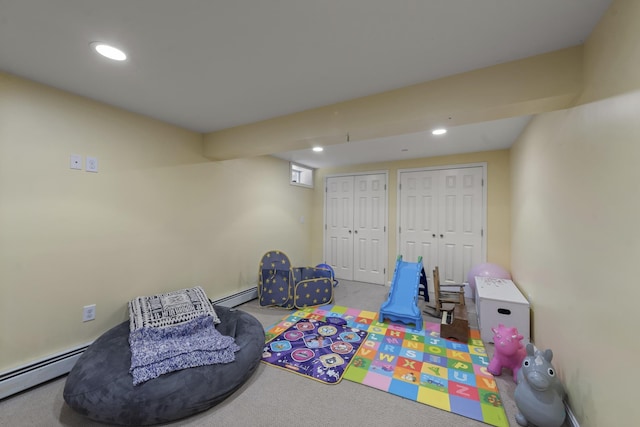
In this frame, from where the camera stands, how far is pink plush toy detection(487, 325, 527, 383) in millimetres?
1939

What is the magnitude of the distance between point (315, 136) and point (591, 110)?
1.78 metres

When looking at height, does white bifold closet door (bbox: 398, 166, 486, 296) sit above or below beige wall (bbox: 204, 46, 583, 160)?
below

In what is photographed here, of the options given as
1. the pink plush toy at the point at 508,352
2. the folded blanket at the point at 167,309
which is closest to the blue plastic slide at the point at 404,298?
the pink plush toy at the point at 508,352

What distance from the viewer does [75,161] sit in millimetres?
2061

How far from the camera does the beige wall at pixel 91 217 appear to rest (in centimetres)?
180

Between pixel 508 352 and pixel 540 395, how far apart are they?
470 mm

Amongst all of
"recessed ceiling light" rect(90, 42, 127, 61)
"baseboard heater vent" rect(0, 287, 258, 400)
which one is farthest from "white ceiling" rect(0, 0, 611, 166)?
"baseboard heater vent" rect(0, 287, 258, 400)

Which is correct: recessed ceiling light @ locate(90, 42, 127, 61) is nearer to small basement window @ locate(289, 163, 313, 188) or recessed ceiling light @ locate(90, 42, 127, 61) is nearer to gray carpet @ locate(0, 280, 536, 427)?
gray carpet @ locate(0, 280, 536, 427)

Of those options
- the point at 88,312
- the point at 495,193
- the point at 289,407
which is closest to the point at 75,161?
the point at 88,312

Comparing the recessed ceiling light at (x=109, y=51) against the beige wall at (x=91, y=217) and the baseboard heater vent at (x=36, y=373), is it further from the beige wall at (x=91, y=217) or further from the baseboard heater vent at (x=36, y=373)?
the baseboard heater vent at (x=36, y=373)

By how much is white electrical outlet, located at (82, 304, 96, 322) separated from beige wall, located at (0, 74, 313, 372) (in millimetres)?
33

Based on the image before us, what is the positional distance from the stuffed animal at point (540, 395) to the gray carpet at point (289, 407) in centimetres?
15

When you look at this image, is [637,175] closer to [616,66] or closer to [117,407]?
[616,66]

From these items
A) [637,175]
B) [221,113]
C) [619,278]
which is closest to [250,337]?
[221,113]
